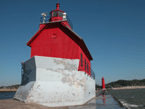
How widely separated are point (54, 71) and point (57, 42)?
333 cm

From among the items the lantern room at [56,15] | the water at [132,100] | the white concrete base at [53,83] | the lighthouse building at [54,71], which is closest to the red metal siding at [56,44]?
the lighthouse building at [54,71]

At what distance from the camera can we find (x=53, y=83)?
8.81 meters

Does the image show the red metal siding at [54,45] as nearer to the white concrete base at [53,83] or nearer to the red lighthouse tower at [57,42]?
the red lighthouse tower at [57,42]

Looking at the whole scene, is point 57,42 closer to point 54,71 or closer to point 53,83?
point 54,71

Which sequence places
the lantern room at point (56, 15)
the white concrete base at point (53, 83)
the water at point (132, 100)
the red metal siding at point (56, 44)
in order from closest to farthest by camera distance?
the white concrete base at point (53, 83), the red metal siding at point (56, 44), the water at point (132, 100), the lantern room at point (56, 15)

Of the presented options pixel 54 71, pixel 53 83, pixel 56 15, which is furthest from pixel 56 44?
pixel 56 15

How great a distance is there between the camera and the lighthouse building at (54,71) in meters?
8.39

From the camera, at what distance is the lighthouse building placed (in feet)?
27.5

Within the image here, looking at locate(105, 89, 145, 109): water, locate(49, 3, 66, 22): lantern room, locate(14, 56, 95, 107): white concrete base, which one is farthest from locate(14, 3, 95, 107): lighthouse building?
locate(105, 89, 145, 109): water

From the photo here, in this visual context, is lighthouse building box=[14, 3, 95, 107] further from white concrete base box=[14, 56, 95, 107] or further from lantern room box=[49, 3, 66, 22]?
lantern room box=[49, 3, 66, 22]

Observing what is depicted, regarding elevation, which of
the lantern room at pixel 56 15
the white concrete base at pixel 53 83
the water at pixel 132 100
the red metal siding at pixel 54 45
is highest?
the lantern room at pixel 56 15

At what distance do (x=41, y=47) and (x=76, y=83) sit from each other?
502 cm

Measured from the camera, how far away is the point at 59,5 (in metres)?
15.3

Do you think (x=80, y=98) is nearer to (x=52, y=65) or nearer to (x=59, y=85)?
(x=59, y=85)
